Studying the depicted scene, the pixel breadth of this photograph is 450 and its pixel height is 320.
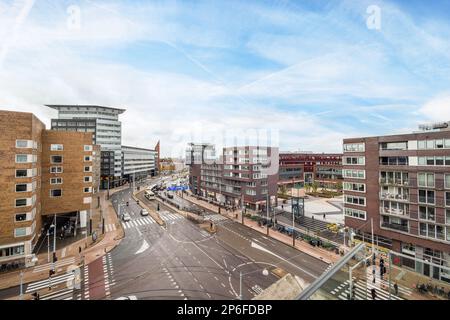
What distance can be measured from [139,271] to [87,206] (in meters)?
22.0

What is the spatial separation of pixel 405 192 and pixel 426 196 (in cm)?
240

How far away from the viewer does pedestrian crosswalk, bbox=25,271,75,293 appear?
963 inches

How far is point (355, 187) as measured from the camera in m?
35.9

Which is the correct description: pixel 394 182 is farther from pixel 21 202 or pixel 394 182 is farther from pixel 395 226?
pixel 21 202

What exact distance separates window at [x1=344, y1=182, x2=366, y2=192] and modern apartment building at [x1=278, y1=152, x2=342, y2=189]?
54.9 metres

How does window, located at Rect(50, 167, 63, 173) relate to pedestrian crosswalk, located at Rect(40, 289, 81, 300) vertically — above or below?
above

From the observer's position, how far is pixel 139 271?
91.4ft

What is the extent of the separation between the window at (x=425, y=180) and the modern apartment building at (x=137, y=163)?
109 meters

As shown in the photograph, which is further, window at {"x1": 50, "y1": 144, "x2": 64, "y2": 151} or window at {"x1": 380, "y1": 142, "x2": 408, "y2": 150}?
window at {"x1": 50, "y1": 144, "x2": 64, "y2": 151}

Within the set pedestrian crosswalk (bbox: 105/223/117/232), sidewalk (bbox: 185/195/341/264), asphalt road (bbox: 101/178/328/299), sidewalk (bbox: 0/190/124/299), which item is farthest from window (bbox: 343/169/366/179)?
pedestrian crosswalk (bbox: 105/223/117/232)

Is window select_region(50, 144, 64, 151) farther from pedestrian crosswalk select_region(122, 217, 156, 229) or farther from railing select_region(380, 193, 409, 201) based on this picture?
railing select_region(380, 193, 409, 201)

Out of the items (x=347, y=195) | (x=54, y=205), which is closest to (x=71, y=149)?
(x=54, y=205)

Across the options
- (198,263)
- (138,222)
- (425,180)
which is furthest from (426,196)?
(138,222)
